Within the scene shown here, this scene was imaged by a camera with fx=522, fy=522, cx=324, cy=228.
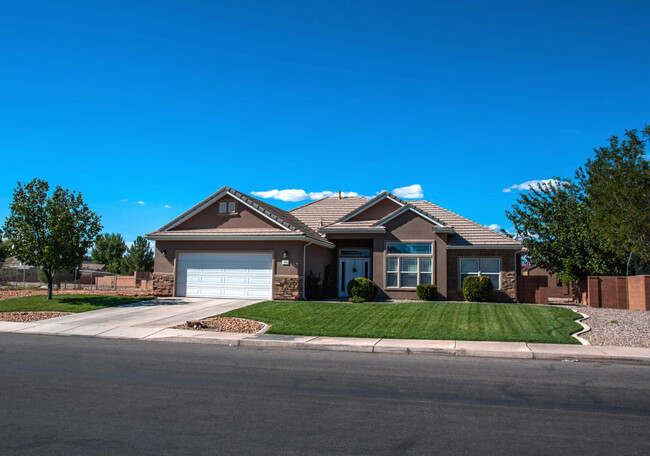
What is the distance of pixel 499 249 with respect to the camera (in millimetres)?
24844

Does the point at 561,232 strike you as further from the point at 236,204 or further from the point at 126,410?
the point at 126,410

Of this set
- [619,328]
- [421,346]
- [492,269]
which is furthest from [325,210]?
[421,346]

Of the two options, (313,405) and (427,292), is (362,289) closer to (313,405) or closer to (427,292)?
(427,292)

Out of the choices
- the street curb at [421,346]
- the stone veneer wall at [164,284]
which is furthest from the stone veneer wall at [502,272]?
the stone veneer wall at [164,284]

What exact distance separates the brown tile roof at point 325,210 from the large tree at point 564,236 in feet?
31.4

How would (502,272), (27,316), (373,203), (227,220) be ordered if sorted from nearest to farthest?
1. (27,316)
2. (227,220)
3. (502,272)
4. (373,203)

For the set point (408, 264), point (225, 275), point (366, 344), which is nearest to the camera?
point (366, 344)

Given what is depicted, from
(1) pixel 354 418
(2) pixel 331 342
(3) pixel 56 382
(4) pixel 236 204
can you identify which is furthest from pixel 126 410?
(4) pixel 236 204

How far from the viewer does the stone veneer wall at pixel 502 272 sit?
2466cm

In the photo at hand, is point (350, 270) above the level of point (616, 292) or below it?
above

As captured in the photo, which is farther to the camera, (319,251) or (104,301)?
(319,251)

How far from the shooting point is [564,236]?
28516 millimetres

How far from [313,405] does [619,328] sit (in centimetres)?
1181

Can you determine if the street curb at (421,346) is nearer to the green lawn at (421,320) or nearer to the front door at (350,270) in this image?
the green lawn at (421,320)
